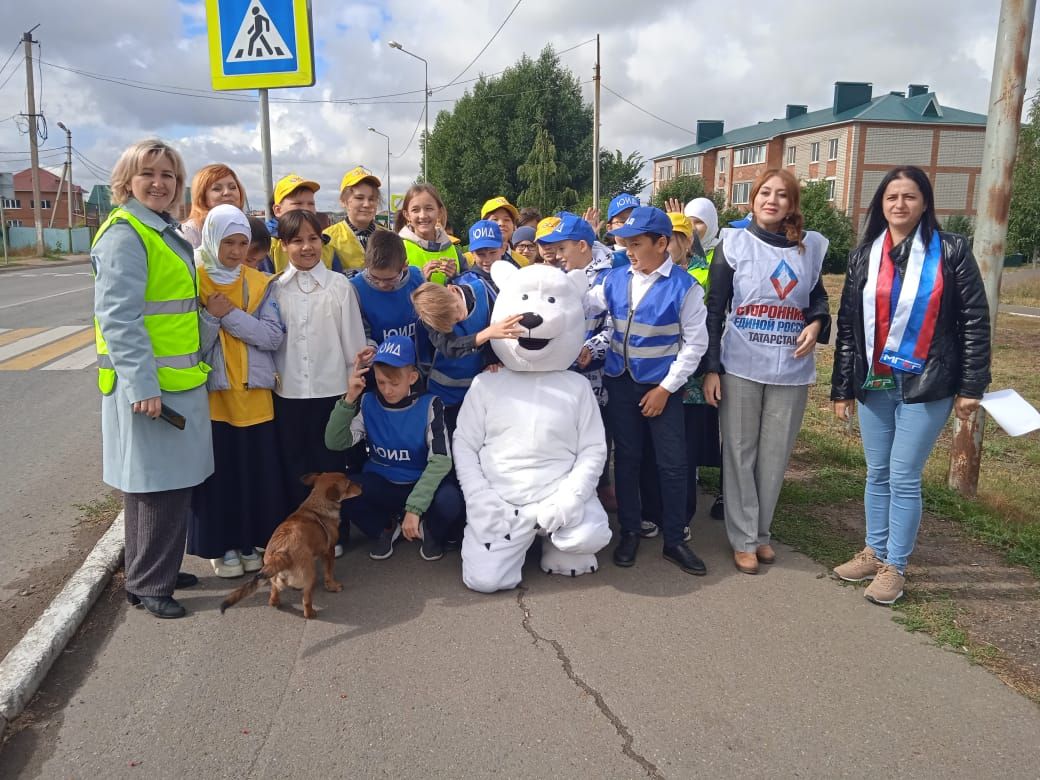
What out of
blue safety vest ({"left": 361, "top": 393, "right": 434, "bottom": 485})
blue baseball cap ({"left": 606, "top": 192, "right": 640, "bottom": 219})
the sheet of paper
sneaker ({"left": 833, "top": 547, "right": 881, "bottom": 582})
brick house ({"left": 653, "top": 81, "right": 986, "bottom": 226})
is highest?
brick house ({"left": 653, "top": 81, "right": 986, "bottom": 226})

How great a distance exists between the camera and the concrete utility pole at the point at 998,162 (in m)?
4.62

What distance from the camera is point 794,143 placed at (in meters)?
52.9

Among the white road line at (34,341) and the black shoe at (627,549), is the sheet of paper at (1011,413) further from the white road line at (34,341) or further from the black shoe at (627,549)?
the white road line at (34,341)

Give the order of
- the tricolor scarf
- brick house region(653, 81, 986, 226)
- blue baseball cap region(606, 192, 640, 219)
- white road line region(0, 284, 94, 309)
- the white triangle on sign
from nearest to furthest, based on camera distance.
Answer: the tricolor scarf, the white triangle on sign, blue baseball cap region(606, 192, 640, 219), white road line region(0, 284, 94, 309), brick house region(653, 81, 986, 226)

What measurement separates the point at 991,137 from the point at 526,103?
35808mm

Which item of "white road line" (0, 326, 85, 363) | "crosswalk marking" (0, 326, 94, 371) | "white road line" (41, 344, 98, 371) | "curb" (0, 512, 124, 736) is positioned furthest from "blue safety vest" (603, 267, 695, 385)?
"white road line" (0, 326, 85, 363)

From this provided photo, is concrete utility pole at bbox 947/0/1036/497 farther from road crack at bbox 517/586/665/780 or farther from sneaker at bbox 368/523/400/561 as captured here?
sneaker at bbox 368/523/400/561

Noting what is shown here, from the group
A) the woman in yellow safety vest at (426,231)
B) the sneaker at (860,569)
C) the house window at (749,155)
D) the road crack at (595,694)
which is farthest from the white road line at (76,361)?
the house window at (749,155)

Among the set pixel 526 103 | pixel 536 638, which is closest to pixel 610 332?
pixel 536 638

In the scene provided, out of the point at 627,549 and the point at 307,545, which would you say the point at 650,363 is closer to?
the point at 627,549

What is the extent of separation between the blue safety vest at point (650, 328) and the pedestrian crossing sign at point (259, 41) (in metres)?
2.46

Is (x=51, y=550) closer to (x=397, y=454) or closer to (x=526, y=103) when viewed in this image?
(x=397, y=454)

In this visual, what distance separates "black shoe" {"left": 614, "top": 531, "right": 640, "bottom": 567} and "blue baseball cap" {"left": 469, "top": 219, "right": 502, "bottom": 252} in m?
1.92

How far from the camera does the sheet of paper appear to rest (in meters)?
3.35
